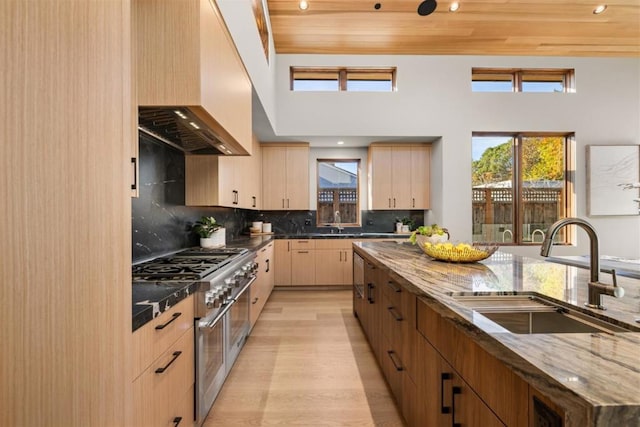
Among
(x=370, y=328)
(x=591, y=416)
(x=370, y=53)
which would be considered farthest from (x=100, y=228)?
(x=370, y=53)

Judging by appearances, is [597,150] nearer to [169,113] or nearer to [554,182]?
[554,182]

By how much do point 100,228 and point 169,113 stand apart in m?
1.23

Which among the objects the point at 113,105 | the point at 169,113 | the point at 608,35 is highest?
the point at 608,35

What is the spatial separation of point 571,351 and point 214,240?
9.29 feet

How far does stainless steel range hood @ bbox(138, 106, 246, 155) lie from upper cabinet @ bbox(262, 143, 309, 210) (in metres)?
2.33

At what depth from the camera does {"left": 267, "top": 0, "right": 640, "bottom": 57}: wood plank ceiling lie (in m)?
3.92

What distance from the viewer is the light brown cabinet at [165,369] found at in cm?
107

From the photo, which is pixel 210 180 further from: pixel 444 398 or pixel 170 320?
pixel 444 398

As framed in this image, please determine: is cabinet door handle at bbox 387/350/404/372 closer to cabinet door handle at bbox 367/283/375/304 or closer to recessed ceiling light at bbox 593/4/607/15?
cabinet door handle at bbox 367/283/375/304

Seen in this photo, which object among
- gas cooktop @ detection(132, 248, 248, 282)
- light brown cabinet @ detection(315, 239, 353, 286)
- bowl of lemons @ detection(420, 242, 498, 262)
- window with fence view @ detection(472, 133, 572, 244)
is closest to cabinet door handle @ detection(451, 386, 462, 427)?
bowl of lemons @ detection(420, 242, 498, 262)

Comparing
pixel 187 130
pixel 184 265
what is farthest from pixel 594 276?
pixel 187 130

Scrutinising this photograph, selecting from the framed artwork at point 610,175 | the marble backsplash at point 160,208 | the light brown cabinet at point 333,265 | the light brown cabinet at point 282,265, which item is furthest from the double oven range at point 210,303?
the framed artwork at point 610,175

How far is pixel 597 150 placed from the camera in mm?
4609

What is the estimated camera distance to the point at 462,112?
15.2 feet
